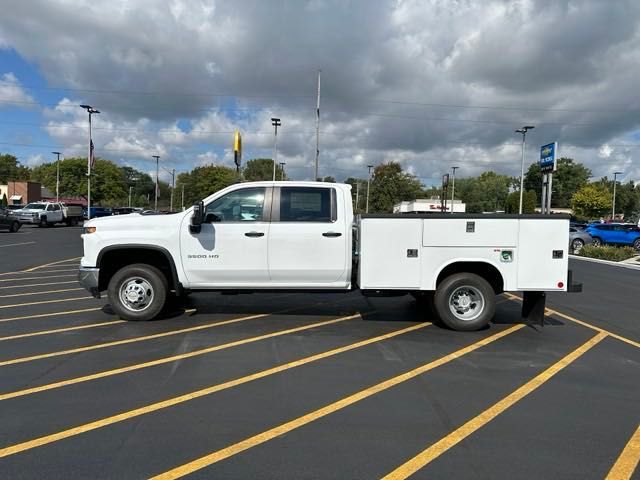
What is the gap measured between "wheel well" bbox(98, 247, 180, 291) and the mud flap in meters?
4.99

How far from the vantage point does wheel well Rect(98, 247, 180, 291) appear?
24.2ft

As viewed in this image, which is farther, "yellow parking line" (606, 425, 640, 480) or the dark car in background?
the dark car in background

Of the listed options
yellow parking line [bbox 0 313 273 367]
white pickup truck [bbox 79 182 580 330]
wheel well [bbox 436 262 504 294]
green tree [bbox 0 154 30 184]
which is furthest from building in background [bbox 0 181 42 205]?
wheel well [bbox 436 262 504 294]

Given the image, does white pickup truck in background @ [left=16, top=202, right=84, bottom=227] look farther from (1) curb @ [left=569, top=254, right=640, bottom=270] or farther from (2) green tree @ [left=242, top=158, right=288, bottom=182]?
(2) green tree @ [left=242, top=158, right=288, bottom=182]

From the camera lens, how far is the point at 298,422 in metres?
4.16

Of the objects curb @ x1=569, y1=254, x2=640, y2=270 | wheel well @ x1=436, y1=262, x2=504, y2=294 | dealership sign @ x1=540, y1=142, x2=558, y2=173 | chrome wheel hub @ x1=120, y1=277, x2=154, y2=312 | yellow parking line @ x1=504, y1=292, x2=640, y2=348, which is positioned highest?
dealership sign @ x1=540, y1=142, x2=558, y2=173

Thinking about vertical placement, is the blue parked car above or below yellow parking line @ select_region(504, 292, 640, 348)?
above

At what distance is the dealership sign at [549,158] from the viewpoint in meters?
24.7

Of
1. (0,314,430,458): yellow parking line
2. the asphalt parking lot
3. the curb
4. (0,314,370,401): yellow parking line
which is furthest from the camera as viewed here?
the curb

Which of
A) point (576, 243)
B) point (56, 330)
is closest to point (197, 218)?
point (56, 330)

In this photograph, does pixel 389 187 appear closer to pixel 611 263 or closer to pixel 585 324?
pixel 611 263

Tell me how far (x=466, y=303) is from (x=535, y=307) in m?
0.98

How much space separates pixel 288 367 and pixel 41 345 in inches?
121

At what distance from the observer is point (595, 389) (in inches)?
198
